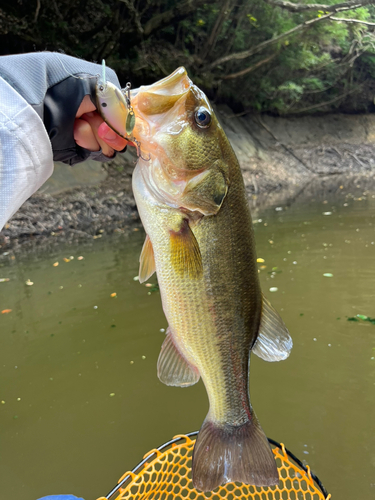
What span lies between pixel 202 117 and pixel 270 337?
98 centimetres

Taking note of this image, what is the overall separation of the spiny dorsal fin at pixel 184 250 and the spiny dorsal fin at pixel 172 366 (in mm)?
337

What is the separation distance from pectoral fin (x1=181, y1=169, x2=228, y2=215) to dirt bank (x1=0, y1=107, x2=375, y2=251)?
3.41 feet

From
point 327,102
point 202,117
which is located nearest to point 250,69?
point 327,102

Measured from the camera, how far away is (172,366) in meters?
1.62

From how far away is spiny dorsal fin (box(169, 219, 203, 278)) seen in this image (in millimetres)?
1420

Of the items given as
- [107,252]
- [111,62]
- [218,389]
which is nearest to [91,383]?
[218,389]

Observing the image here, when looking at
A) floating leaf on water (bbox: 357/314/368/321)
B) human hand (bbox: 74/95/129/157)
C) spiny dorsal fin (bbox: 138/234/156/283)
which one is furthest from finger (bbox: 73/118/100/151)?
floating leaf on water (bbox: 357/314/368/321)

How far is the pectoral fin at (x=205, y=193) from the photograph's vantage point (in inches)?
56.2

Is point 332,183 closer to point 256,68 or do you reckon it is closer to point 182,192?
point 256,68

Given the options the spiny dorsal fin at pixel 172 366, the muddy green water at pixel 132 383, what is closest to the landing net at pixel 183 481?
the muddy green water at pixel 132 383

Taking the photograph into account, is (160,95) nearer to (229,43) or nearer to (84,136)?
(84,136)

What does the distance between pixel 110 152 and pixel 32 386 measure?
8.04ft

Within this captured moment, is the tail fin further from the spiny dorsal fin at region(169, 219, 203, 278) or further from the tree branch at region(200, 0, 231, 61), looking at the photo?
the tree branch at region(200, 0, 231, 61)

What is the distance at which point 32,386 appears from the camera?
332cm
